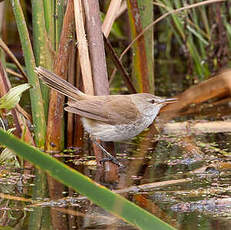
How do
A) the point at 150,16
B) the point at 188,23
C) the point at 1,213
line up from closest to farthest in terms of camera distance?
the point at 1,213 < the point at 150,16 < the point at 188,23

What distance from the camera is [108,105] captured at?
4.43 metres

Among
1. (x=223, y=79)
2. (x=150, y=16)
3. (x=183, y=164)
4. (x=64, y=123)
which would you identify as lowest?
(x=183, y=164)

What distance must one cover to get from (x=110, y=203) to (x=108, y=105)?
7.25 ft

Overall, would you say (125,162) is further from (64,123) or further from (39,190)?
(39,190)

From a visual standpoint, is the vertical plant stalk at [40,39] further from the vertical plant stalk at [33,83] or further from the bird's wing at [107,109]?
the bird's wing at [107,109]

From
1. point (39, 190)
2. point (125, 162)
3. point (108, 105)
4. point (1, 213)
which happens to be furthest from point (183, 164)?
point (1, 213)

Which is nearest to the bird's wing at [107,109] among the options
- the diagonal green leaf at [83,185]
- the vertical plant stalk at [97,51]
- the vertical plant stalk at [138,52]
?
the vertical plant stalk at [97,51]

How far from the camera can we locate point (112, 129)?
4.39 m

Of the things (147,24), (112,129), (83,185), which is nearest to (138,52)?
(147,24)

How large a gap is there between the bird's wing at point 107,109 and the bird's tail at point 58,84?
0.07 metres

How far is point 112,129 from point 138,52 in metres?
1.13

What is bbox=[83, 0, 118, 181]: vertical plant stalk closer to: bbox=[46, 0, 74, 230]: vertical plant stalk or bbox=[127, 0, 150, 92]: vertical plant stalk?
bbox=[46, 0, 74, 230]: vertical plant stalk

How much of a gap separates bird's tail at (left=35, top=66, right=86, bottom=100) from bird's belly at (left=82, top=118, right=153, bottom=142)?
225mm

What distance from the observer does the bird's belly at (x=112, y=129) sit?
172 inches
